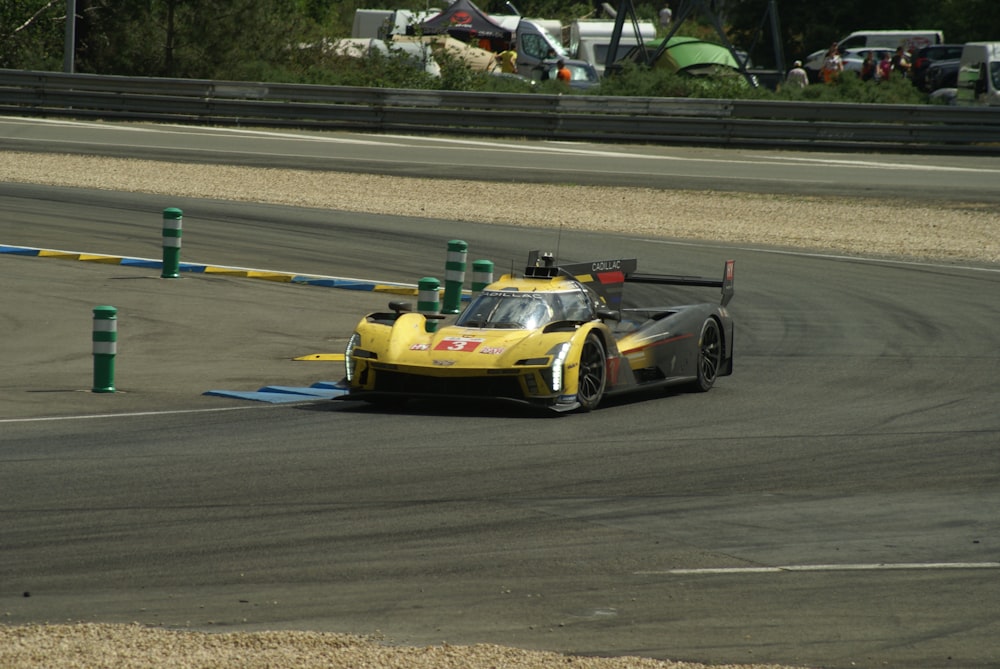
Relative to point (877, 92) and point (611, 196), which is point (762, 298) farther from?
point (877, 92)

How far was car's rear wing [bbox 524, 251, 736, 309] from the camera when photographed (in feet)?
41.8

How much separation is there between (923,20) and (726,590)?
6661 cm

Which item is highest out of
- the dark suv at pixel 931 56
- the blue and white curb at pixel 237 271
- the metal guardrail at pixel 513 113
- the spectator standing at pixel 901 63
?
the dark suv at pixel 931 56

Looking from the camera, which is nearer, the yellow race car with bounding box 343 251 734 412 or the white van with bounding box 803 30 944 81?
the yellow race car with bounding box 343 251 734 412

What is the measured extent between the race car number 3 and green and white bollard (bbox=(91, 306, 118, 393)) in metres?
2.78

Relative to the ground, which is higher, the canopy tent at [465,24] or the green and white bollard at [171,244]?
the canopy tent at [465,24]

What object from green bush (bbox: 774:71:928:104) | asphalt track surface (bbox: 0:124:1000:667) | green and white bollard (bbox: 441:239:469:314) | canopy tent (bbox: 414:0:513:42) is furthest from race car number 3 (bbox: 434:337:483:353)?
canopy tent (bbox: 414:0:513:42)

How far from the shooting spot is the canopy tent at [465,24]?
187ft

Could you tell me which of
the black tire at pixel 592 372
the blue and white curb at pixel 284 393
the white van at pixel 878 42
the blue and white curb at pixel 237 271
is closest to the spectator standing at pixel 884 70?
the white van at pixel 878 42

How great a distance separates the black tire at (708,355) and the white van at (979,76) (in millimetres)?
29190

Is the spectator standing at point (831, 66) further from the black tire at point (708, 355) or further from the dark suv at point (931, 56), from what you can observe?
the black tire at point (708, 355)

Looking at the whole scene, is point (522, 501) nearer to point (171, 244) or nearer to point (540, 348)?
point (540, 348)

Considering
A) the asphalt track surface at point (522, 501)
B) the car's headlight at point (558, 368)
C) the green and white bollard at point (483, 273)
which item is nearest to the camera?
the asphalt track surface at point (522, 501)

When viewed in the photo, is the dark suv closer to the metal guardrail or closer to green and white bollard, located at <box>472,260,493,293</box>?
the metal guardrail
